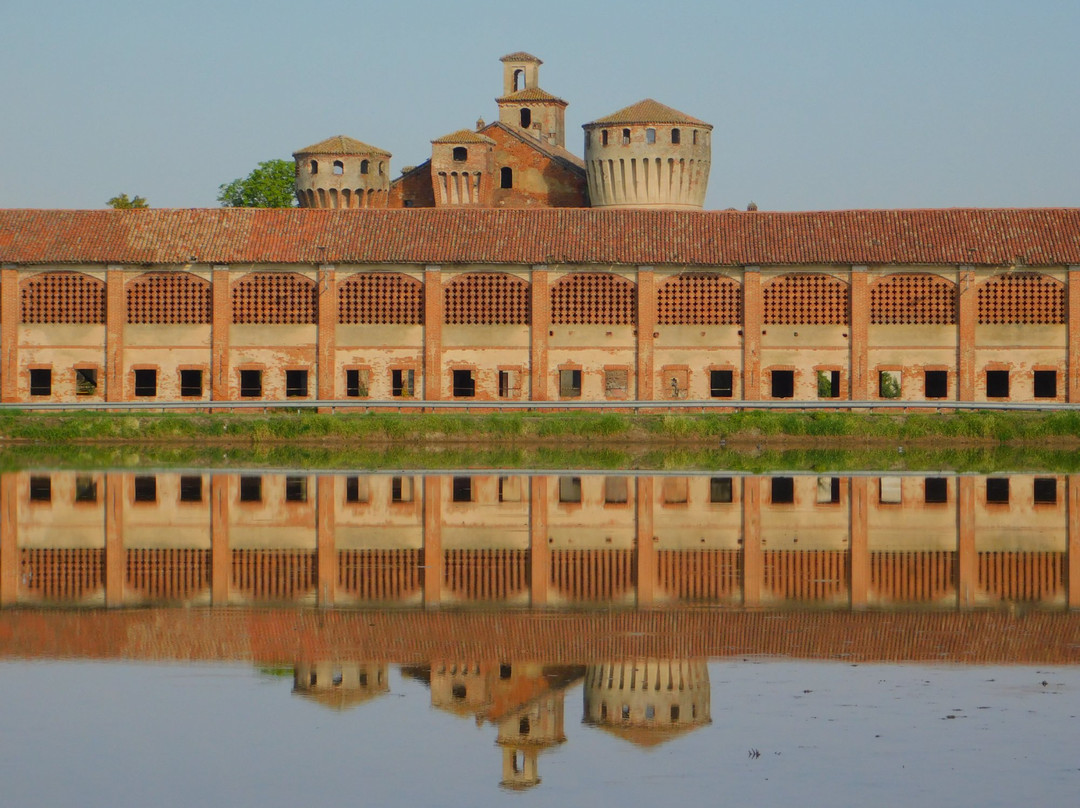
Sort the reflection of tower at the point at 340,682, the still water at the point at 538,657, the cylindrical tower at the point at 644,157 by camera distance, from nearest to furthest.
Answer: the still water at the point at 538,657 → the reflection of tower at the point at 340,682 → the cylindrical tower at the point at 644,157

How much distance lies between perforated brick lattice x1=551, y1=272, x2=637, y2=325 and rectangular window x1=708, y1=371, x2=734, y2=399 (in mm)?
2776

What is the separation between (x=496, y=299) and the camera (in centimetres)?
4841

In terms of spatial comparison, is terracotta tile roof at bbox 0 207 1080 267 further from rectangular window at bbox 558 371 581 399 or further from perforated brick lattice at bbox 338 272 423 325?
rectangular window at bbox 558 371 581 399

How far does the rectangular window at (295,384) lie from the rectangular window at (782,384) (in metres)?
13.1

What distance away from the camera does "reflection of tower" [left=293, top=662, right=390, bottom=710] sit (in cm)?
1260

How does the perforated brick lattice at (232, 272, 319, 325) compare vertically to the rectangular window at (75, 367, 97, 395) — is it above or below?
above

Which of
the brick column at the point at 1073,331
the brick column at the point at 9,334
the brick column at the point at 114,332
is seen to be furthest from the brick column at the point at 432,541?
the brick column at the point at 1073,331

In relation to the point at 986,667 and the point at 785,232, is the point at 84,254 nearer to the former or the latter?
the point at 785,232

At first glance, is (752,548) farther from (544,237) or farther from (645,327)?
(544,237)

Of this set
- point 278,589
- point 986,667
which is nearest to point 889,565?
point 986,667

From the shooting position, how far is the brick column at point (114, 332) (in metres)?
47.8

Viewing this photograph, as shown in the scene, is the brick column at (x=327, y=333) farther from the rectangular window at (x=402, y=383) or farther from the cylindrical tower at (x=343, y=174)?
the cylindrical tower at (x=343, y=174)

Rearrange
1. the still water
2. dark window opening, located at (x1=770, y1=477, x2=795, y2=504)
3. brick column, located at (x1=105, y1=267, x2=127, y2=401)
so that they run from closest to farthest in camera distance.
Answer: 1. the still water
2. dark window opening, located at (x1=770, y1=477, x2=795, y2=504)
3. brick column, located at (x1=105, y1=267, x2=127, y2=401)

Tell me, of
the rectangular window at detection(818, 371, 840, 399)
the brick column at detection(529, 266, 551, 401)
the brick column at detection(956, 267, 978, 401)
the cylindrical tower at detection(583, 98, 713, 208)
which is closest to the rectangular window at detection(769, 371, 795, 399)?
the rectangular window at detection(818, 371, 840, 399)
